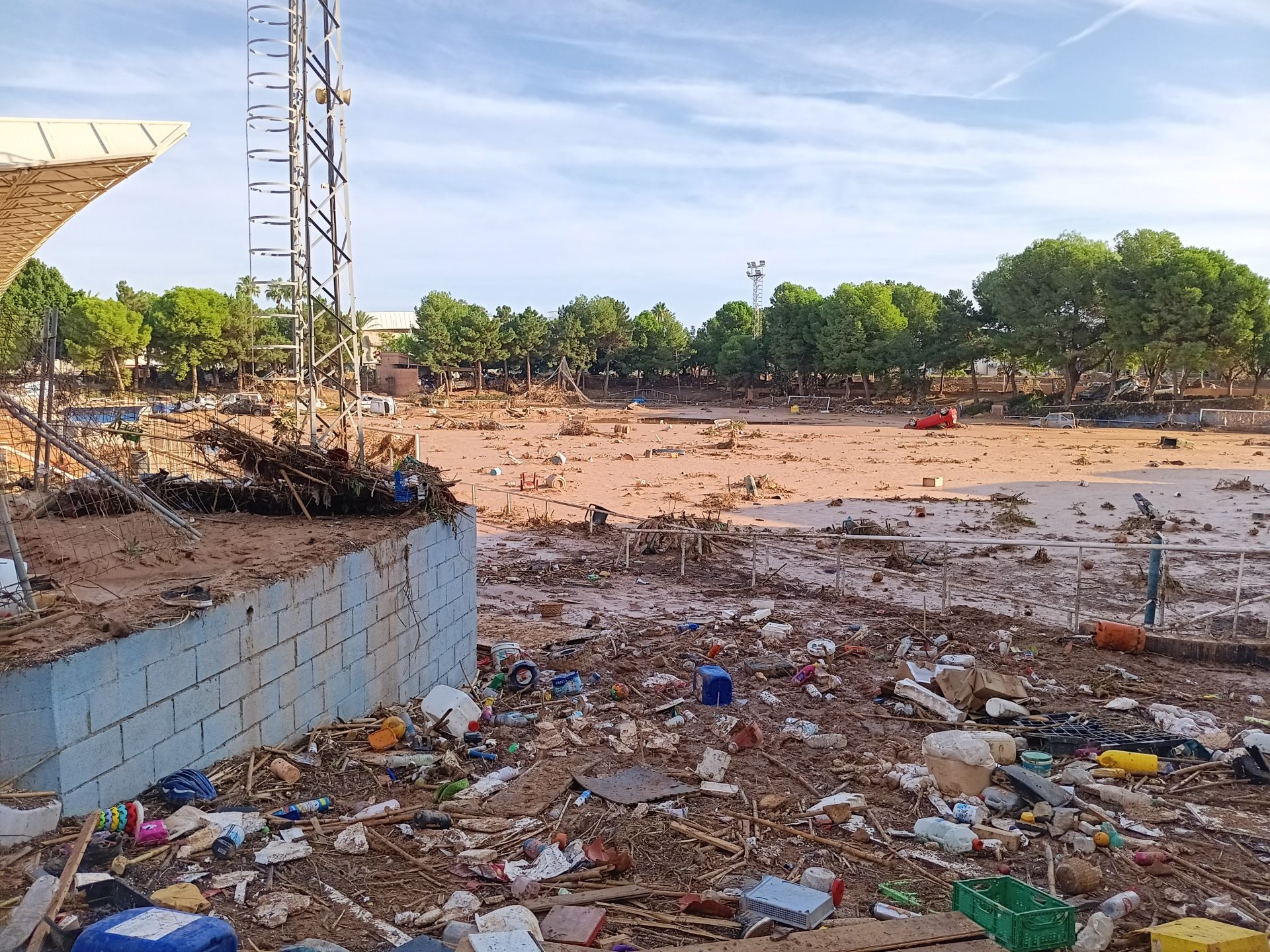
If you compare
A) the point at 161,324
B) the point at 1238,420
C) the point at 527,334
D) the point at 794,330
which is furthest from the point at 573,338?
the point at 1238,420

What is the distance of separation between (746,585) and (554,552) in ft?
14.8

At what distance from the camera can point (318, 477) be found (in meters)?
8.77

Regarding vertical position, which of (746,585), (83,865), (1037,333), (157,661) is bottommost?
(746,585)

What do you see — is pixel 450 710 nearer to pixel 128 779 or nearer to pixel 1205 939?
pixel 128 779

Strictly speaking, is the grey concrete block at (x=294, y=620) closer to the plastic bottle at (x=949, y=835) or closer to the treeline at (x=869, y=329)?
the plastic bottle at (x=949, y=835)

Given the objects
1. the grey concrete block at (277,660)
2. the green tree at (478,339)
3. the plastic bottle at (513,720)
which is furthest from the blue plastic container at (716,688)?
the green tree at (478,339)

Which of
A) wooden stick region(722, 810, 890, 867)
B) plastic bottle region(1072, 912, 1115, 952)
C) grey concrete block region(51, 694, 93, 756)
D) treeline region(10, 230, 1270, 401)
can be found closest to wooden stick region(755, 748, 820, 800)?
wooden stick region(722, 810, 890, 867)

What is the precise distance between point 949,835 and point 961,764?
923 mm

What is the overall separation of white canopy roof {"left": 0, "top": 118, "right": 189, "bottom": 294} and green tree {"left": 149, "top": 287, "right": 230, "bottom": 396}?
150 feet

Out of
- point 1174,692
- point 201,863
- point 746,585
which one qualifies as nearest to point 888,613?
point 746,585

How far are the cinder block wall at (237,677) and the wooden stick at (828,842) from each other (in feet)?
10.4

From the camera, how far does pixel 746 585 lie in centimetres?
1535

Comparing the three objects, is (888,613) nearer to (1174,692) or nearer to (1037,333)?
(1174,692)

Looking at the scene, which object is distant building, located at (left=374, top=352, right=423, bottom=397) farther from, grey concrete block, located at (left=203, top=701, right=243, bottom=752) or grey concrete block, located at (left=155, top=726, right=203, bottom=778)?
grey concrete block, located at (left=155, top=726, right=203, bottom=778)
